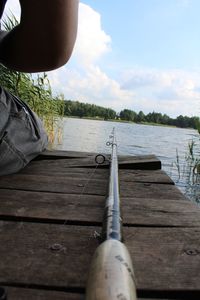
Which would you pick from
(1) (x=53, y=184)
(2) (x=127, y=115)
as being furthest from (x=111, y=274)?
(2) (x=127, y=115)

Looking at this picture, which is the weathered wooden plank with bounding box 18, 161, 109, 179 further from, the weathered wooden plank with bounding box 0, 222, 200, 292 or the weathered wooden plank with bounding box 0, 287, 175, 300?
the weathered wooden plank with bounding box 0, 287, 175, 300

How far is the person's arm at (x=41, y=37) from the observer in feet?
3.77

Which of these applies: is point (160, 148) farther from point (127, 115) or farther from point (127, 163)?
point (127, 115)

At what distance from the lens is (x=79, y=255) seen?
2.75ft

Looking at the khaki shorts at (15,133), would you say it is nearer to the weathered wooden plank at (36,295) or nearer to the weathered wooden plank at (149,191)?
the weathered wooden plank at (149,191)

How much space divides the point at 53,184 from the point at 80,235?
0.66 m

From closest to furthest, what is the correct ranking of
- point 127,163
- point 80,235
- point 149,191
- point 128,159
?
point 80,235 < point 149,191 < point 127,163 < point 128,159

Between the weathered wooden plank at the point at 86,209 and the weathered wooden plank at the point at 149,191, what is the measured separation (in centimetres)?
7

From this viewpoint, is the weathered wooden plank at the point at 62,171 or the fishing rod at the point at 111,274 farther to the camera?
the weathered wooden plank at the point at 62,171

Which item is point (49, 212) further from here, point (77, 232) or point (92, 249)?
point (92, 249)

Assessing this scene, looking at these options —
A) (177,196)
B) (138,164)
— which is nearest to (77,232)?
(177,196)

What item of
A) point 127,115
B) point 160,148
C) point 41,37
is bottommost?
point 160,148

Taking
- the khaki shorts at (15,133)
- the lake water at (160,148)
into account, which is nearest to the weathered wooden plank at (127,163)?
the khaki shorts at (15,133)

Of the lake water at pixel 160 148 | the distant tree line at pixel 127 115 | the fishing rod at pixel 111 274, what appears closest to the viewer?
the fishing rod at pixel 111 274
